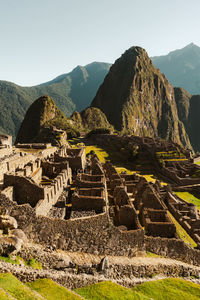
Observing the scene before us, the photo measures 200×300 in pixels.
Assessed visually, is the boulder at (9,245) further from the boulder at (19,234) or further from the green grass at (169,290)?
the green grass at (169,290)

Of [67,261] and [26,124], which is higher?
[26,124]

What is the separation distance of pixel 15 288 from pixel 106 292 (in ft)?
13.0

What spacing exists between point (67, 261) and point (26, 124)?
131393 mm

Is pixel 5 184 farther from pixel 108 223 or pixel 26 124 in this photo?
pixel 26 124

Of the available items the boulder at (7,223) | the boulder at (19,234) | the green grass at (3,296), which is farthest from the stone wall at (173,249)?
the green grass at (3,296)

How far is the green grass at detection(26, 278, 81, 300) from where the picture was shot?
8.34m

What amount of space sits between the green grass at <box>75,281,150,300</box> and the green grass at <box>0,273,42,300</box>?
2879 millimetres

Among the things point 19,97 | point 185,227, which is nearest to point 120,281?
point 185,227

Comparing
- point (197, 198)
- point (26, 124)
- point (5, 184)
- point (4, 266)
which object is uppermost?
point (26, 124)

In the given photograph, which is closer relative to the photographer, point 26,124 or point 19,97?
point 26,124

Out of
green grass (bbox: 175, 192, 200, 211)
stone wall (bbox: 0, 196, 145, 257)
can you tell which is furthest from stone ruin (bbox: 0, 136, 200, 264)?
green grass (bbox: 175, 192, 200, 211)

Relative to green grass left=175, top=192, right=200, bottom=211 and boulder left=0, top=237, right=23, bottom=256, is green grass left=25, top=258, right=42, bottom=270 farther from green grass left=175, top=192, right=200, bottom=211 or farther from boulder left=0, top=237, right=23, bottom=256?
green grass left=175, top=192, right=200, bottom=211

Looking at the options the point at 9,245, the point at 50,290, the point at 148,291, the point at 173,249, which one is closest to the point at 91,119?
the point at 173,249

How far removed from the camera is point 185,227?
23.4 meters
